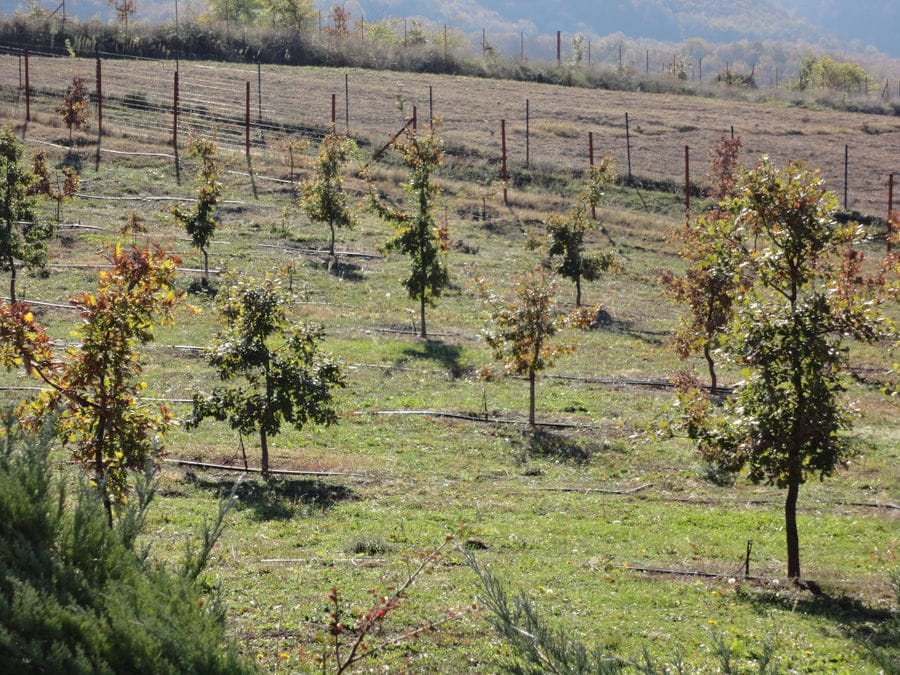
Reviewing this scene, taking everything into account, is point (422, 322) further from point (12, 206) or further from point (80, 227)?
point (80, 227)

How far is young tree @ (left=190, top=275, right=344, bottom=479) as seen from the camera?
1733 centimetres

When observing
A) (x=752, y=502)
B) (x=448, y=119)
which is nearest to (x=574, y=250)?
(x=752, y=502)

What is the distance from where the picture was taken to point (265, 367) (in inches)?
687

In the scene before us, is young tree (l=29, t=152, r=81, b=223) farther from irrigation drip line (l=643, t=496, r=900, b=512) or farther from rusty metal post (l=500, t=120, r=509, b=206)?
irrigation drip line (l=643, t=496, r=900, b=512)

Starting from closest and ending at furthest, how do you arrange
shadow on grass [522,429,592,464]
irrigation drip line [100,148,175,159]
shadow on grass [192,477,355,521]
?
1. shadow on grass [192,477,355,521]
2. shadow on grass [522,429,592,464]
3. irrigation drip line [100,148,175,159]

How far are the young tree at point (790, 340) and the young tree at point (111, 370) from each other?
23.3 feet

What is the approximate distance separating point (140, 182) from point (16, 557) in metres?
37.3

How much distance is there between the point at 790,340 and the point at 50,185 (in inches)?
1125

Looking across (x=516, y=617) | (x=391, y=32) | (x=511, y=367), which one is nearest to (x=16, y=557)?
(x=516, y=617)

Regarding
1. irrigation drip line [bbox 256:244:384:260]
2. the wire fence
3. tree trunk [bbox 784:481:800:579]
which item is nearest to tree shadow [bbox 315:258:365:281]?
irrigation drip line [bbox 256:244:384:260]

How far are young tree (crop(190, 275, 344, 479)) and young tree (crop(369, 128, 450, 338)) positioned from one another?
1192cm

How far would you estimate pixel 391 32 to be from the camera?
124312 millimetres

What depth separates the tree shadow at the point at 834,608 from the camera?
11.7 m

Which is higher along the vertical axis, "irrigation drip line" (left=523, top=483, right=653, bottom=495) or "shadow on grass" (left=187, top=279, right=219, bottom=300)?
"shadow on grass" (left=187, top=279, right=219, bottom=300)
